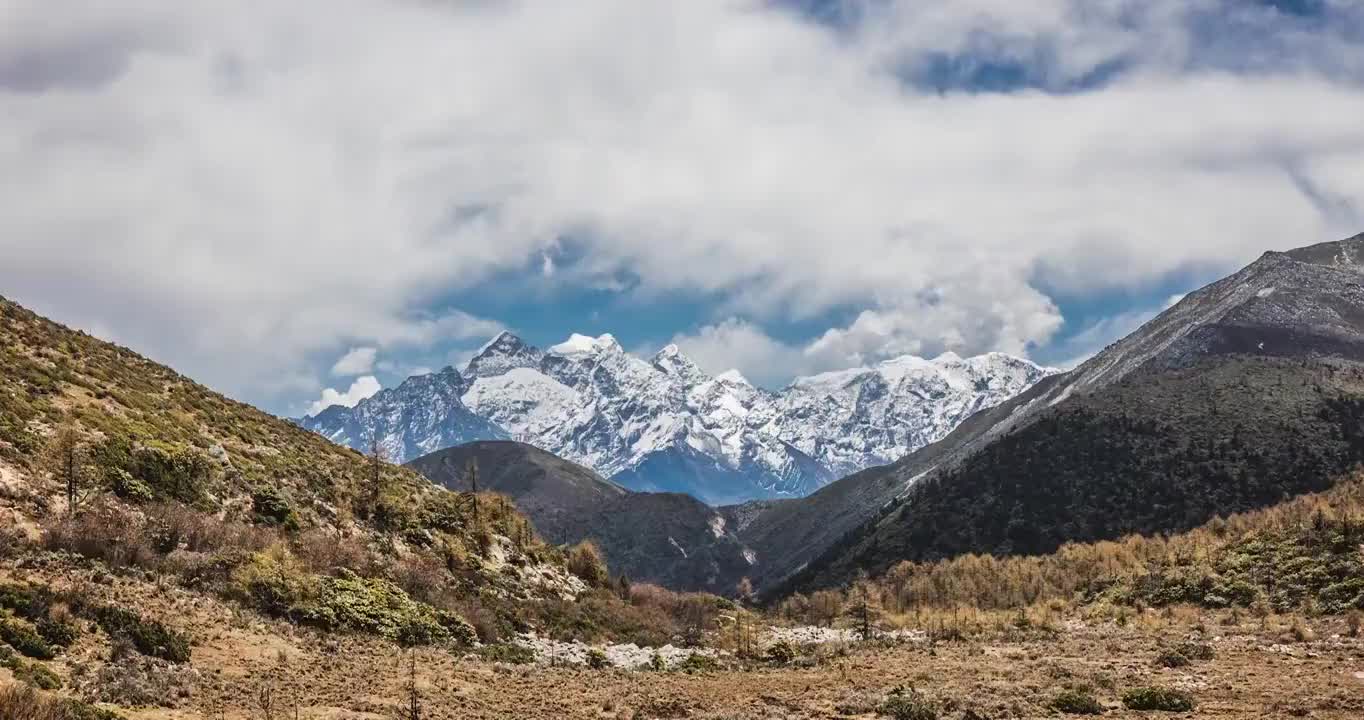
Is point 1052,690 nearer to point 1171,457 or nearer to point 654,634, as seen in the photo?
point 654,634

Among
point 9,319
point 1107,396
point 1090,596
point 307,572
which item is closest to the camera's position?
point 307,572

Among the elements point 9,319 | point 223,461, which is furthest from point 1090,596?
point 9,319

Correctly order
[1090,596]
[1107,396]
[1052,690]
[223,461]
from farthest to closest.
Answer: [1107,396] → [1090,596] → [223,461] → [1052,690]

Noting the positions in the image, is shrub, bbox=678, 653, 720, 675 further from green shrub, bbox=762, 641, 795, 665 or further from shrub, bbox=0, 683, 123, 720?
shrub, bbox=0, 683, 123, 720

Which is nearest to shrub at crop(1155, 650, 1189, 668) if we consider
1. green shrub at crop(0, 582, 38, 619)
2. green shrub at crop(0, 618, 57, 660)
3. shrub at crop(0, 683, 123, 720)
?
shrub at crop(0, 683, 123, 720)

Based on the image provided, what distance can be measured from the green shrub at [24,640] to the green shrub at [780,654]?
28891 mm

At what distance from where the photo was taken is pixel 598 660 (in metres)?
38.4

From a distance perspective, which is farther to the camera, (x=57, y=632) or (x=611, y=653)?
(x=611, y=653)

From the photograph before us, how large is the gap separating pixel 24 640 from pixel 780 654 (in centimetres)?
3165

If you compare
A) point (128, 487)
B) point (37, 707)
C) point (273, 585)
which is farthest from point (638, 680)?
point (128, 487)

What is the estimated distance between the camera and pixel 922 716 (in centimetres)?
2467

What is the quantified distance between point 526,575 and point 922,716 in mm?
33449

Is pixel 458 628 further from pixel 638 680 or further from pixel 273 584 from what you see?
pixel 638 680

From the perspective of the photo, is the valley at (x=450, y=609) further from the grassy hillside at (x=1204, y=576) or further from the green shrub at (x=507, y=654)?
the grassy hillside at (x=1204, y=576)
